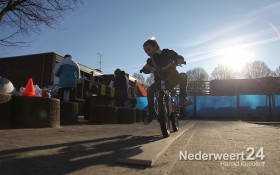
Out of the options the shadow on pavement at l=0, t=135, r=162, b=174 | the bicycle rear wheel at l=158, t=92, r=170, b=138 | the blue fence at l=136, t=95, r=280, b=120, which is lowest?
the shadow on pavement at l=0, t=135, r=162, b=174

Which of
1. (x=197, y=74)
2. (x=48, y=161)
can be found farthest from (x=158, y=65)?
(x=197, y=74)

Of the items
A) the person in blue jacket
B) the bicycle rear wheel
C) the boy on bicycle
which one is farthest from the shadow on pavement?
the person in blue jacket

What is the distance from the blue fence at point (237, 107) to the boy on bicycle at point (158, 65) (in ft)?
65.5

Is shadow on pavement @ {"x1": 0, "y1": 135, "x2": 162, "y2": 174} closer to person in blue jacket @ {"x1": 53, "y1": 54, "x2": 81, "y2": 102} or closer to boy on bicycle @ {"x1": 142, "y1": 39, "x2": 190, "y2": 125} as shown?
boy on bicycle @ {"x1": 142, "y1": 39, "x2": 190, "y2": 125}

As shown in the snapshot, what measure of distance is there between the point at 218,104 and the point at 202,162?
24.1 metres

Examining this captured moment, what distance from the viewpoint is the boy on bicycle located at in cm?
496

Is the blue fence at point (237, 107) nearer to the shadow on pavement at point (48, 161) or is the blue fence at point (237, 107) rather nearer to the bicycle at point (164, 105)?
the bicycle at point (164, 105)

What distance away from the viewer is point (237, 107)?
25.1m

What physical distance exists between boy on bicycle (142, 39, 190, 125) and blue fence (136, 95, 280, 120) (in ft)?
65.5

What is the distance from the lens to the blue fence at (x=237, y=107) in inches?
967

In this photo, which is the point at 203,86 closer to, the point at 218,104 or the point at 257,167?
the point at 218,104

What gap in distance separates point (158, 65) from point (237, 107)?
21831mm

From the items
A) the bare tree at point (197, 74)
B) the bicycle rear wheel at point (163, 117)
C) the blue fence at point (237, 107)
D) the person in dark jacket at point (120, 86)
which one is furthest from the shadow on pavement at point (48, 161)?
the bare tree at point (197, 74)

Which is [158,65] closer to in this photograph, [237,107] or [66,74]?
[66,74]
